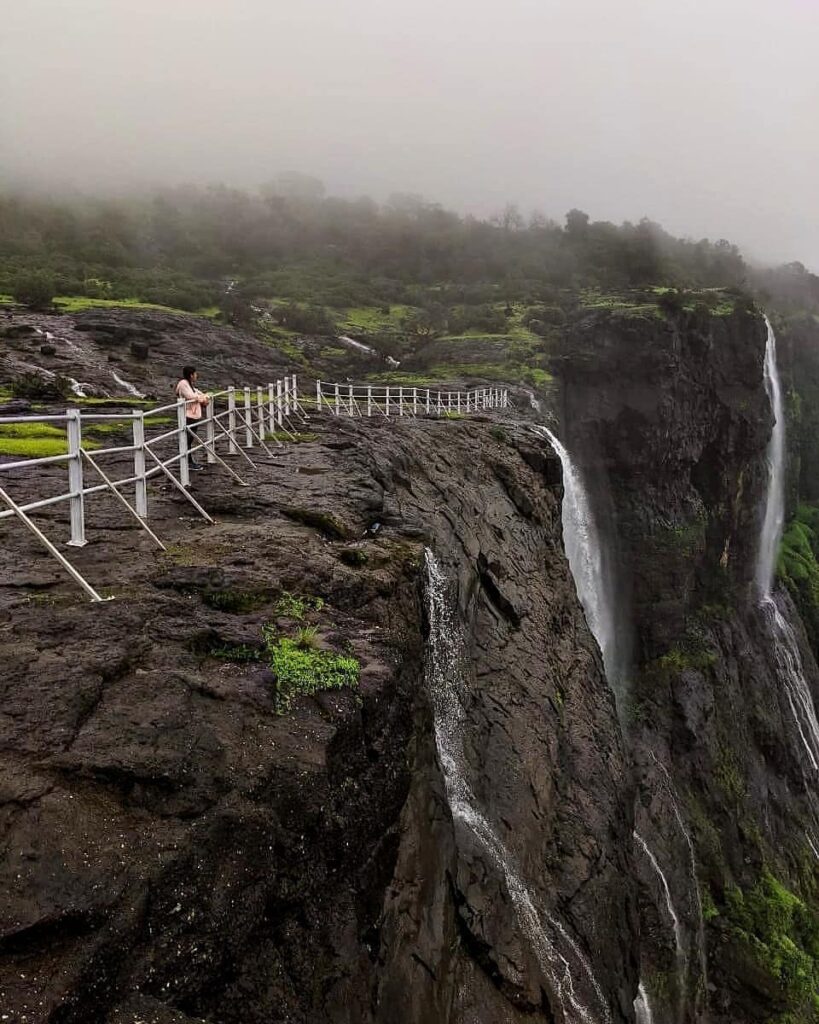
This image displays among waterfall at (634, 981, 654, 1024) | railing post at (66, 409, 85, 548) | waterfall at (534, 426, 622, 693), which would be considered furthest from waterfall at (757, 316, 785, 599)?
railing post at (66, 409, 85, 548)

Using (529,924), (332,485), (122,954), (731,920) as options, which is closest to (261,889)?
(122,954)

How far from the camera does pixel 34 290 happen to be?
31.9 metres

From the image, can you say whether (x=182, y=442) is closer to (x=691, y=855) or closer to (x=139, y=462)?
(x=139, y=462)

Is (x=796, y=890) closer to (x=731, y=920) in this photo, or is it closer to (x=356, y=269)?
(x=731, y=920)

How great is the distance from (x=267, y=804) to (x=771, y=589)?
4292 centimetres

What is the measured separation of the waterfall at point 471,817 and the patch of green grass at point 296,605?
2.66 meters

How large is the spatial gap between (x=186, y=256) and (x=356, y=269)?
60.4ft

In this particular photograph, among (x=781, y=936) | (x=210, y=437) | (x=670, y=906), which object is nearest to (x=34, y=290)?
(x=210, y=437)

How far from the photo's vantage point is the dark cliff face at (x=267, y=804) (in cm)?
382

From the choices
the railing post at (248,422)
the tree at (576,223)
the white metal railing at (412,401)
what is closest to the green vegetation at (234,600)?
the railing post at (248,422)

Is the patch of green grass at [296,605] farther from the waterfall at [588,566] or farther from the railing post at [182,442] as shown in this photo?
the waterfall at [588,566]

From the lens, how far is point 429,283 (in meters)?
72.6

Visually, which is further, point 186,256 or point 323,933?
point 186,256

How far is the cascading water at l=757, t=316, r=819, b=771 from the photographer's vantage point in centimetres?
3412
